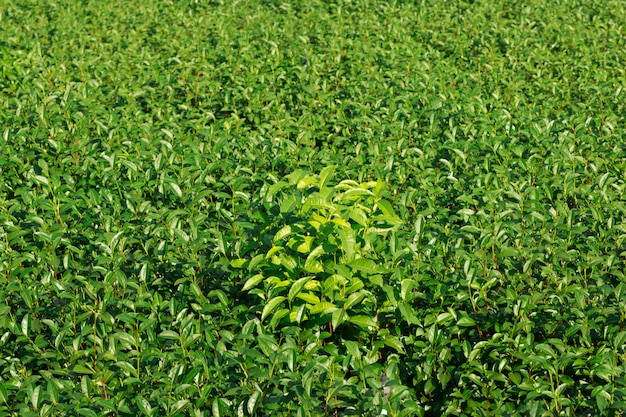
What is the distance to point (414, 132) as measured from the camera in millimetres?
5598

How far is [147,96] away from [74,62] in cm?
99

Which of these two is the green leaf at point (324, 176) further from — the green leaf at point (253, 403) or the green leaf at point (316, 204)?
the green leaf at point (253, 403)

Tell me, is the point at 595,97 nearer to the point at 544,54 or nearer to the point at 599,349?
the point at 544,54

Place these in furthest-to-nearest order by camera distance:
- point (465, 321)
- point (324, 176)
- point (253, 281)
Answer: point (324, 176), point (253, 281), point (465, 321)

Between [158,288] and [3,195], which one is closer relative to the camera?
[158,288]

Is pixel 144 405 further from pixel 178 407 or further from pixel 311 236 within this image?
pixel 311 236

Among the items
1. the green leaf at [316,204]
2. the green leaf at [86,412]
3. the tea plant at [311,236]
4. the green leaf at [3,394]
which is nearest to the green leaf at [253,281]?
the tea plant at [311,236]

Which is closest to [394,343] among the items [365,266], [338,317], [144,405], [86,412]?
[338,317]

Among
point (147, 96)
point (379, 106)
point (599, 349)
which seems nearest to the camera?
point (599, 349)

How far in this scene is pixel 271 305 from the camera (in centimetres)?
369

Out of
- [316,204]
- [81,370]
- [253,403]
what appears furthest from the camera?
[316,204]

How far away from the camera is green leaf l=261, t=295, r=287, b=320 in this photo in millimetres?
3656

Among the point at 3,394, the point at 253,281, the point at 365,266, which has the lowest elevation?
the point at 3,394

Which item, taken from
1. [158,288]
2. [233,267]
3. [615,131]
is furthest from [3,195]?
[615,131]
